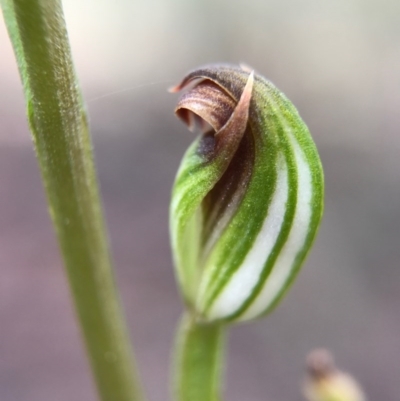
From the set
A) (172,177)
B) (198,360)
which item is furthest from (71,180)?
(172,177)

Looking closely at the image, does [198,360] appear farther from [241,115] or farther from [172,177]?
[172,177]

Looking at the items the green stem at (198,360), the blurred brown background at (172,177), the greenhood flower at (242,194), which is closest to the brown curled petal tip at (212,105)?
the greenhood flower at (242,194)

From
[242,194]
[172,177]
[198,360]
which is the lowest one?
[172,177]

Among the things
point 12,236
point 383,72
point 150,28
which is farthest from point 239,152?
point 150,28

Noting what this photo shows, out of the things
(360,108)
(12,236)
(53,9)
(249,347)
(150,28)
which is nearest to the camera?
(53,9)

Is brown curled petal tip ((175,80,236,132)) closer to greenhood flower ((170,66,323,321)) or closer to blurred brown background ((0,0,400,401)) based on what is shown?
greenhood flower ((170,66,323,321))

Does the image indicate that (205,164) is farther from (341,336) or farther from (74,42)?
(74,42)
